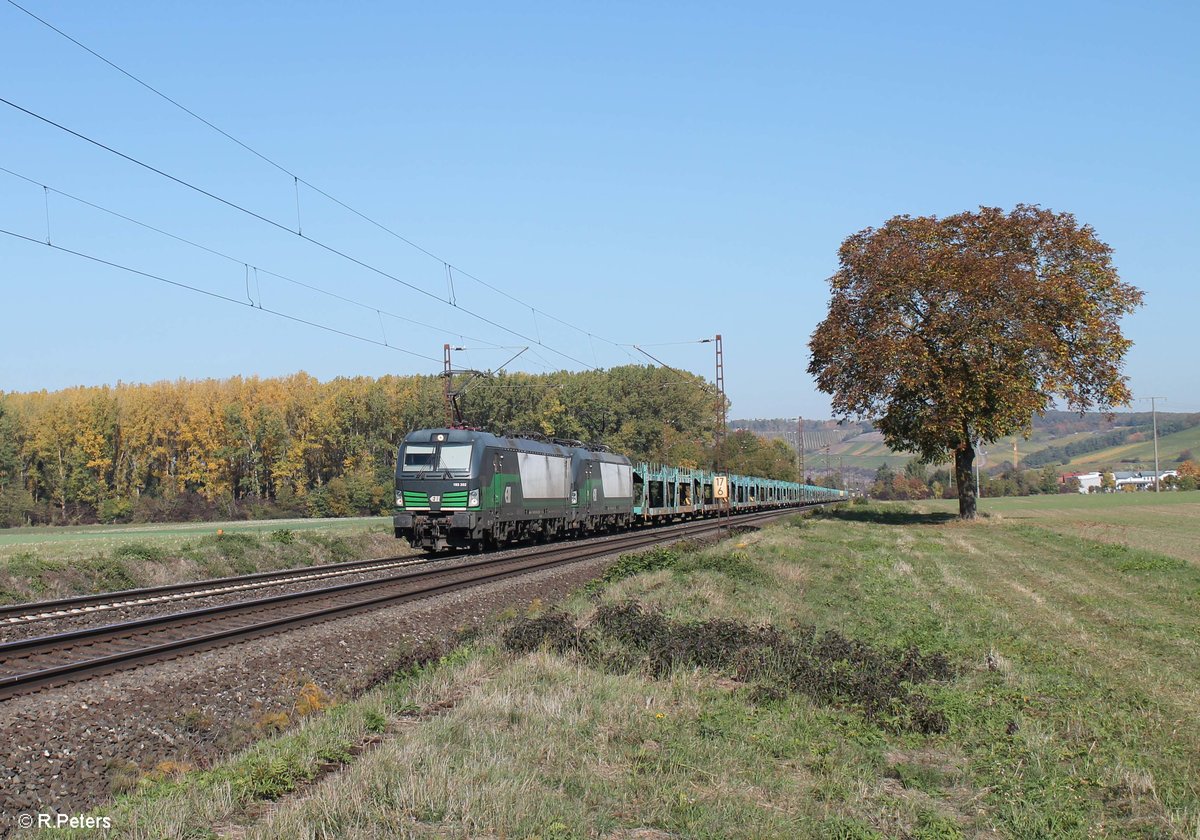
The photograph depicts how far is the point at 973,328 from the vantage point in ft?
131

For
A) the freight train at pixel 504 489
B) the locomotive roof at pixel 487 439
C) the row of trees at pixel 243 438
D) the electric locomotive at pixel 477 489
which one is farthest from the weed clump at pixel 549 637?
the row of trees at pixel 243 438

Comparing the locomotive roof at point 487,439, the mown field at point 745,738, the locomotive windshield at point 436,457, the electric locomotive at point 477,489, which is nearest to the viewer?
the mown field at point 745,738

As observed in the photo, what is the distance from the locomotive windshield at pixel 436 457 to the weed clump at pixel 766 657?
1582 cm

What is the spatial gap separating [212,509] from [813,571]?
2993 inches

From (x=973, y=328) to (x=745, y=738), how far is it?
35.4m

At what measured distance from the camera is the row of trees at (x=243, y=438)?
89000 millimetres

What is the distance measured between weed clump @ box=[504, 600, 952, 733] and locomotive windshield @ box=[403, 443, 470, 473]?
1582 centimetres

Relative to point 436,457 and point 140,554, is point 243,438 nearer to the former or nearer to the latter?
point 436,457

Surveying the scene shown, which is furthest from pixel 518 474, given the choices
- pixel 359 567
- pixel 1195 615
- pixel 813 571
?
pixel 1195 615

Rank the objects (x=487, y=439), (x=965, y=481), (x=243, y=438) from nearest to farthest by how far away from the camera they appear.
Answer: (x=487, y=439)
(x=965, y=481)
(x=243, y=438)

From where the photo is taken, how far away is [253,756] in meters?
7.98

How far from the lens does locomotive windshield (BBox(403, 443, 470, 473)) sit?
95.4 feet

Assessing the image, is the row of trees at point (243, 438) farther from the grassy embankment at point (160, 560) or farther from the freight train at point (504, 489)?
the grassy embankment at point (160, 560)

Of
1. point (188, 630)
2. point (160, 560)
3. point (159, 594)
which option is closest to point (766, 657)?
point (188, 630)
